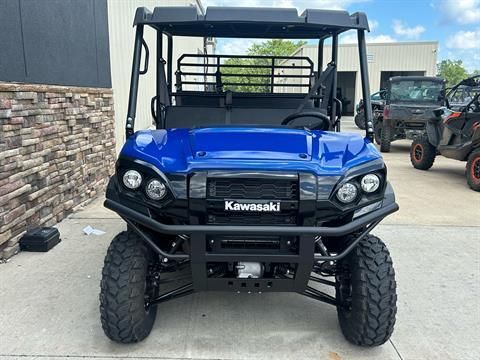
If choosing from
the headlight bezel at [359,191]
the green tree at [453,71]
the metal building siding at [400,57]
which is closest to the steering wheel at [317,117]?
the headlight bezel at [359,191]

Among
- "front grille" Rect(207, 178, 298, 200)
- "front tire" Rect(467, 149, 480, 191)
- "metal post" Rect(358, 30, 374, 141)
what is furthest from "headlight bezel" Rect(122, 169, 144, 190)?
"front tire" Rect(467, 149, 480, 191)

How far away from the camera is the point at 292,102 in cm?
369

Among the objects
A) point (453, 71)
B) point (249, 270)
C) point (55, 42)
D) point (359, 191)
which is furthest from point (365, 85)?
point (453, 71)

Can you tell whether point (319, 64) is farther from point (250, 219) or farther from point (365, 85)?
point (250, 219)

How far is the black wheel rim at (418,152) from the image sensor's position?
348 inches

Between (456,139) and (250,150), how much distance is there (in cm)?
644

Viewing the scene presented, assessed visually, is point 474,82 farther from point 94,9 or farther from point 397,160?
point 94,9

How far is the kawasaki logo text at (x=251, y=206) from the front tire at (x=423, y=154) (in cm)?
732

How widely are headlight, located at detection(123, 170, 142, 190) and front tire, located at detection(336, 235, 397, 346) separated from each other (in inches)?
49.2

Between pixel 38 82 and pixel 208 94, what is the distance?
1865 mm

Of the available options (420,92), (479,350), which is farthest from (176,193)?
(420,92)

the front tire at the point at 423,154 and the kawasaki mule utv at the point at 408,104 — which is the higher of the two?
the kawasaki mule utv at the point at 408,104

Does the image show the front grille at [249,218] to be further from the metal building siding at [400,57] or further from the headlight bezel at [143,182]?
the metal building siding at [400,57]

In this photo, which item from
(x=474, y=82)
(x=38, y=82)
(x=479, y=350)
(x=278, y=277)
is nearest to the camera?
(x=278, y=277)
